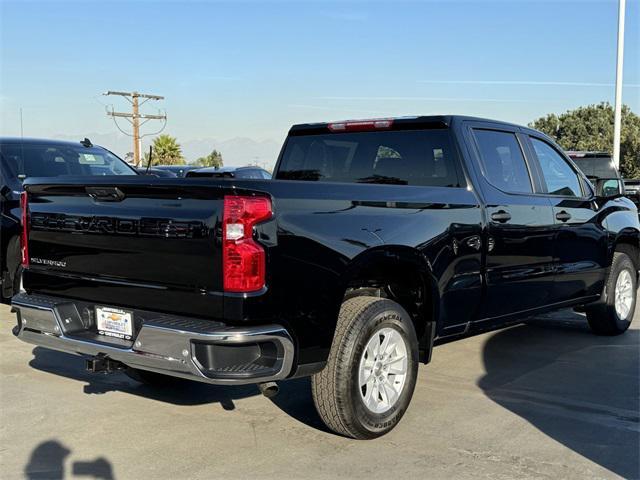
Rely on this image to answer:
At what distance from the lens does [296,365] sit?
361cm

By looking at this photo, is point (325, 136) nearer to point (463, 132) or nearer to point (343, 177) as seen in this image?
point (343, 177)

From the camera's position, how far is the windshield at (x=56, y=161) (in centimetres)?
756

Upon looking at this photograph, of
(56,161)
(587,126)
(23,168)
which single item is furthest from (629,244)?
(587,126)

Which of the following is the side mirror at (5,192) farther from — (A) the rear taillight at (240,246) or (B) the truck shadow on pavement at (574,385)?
(B) the truck shadow on pavement at (574,385)

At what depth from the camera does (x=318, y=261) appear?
3.71 metres

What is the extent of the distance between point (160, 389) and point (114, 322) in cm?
144

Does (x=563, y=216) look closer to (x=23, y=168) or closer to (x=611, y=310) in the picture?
(x=611, y=310)

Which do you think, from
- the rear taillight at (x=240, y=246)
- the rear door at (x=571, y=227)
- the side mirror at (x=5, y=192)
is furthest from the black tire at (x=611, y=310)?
the side mirror at (x=5, y=192)

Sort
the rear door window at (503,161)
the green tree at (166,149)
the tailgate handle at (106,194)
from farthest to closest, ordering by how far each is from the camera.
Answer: the green tree at (166,149)
the rear door window at (503,161)
the tailgate handle at (106,194)

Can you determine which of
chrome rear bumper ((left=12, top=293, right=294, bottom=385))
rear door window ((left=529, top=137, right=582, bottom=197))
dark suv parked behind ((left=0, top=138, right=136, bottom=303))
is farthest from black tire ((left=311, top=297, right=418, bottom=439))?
dark suv parked behind ((left=0, top=138, right=136, bottom=303))

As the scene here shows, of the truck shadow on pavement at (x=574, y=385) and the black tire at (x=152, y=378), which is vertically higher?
the black tire at (x=152, y=378)

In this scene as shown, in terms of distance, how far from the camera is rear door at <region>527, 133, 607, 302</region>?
231 inches

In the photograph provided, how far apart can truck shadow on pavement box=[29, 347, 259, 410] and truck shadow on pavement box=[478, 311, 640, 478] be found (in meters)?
1.88

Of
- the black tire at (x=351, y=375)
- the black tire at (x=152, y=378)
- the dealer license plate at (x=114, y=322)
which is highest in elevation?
the dealer license plate at (x=114, y=322)
